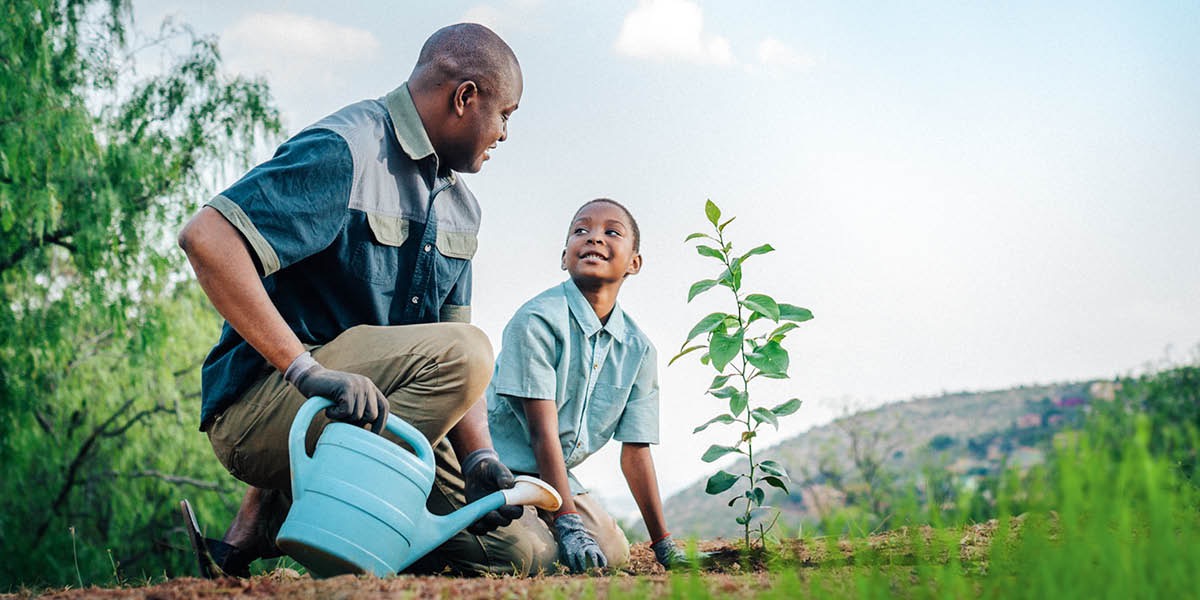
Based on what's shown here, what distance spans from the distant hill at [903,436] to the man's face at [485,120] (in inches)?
158

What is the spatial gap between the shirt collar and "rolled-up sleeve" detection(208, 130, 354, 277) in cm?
23

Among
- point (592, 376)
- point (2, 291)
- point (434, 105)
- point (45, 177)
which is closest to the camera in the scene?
point (434, 105)

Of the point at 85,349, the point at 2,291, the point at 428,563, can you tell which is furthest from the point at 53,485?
the point at 428,563

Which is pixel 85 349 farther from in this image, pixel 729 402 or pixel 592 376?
pixel 729 402

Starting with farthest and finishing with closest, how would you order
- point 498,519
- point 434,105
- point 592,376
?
1. point 592,376
2. point 434,105
3. point 498,519

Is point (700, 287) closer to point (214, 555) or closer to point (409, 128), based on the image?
point (409, 128)

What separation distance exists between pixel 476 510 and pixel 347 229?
2.62ft

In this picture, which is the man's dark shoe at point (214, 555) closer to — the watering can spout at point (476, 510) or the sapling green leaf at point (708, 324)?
the watering can spout at point (476, 510)

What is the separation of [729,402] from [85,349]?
7.62m

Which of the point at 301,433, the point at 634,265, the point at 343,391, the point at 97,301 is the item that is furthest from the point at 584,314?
the point at 97,301

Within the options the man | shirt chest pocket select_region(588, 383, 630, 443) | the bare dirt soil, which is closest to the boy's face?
shirt chest pocket select_region(588, 383, 630, 443)

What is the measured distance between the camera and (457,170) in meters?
2.72

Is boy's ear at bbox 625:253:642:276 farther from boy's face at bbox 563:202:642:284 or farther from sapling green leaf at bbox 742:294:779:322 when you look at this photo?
sapling green leaf at bbox 742:294:779:322

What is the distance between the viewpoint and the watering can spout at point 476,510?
2.05 m
